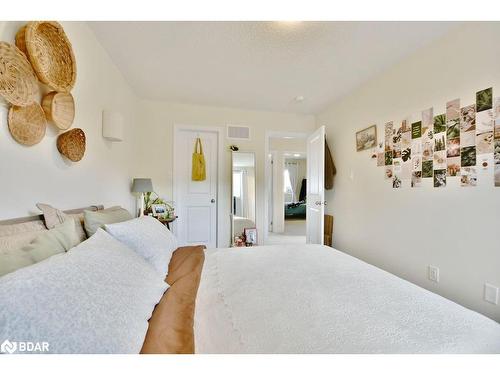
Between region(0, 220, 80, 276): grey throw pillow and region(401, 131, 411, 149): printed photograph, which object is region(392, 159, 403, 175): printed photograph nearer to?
region(401, 131, 411, 149): printed photograph

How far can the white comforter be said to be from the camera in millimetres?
665

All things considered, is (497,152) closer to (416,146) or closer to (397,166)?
(416,146)

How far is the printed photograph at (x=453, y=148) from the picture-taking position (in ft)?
5.84

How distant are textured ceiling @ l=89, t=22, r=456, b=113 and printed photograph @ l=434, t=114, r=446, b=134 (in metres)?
0.68

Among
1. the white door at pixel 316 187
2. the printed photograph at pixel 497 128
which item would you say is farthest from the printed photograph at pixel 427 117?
the white door at pixel 316 187

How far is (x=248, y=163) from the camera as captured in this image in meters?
3.76

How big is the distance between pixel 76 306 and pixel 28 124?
3.53 feet

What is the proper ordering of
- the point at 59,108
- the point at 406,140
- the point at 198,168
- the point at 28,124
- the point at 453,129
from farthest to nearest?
the point at 198,168 → the point at 406,140 → the point at 453,129 → the point at 59,108 → the point at 28,124

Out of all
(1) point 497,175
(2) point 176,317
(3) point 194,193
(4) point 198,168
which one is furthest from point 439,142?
(3) point 194,193

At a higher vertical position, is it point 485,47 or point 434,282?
point 485,47

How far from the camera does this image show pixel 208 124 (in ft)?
11.8

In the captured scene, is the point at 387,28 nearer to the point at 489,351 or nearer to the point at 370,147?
the point at 370,147

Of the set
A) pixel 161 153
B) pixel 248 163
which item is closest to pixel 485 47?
pixel 248 163

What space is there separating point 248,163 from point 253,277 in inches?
108
